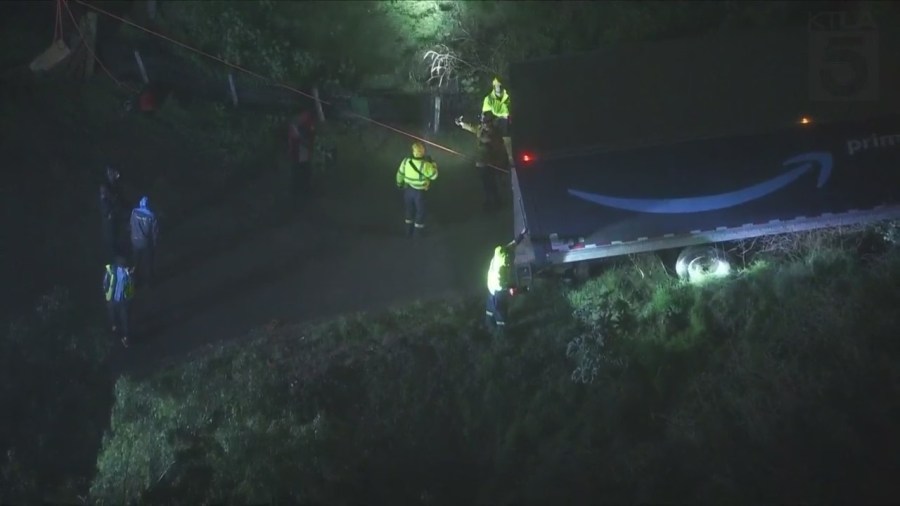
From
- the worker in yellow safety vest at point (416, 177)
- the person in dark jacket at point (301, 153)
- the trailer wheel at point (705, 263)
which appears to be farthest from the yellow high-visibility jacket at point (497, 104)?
the trailer wheel at point (705, 263)

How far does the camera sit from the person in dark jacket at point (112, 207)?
13711 mm

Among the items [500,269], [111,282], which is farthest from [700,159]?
[111,282]

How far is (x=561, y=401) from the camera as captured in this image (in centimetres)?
1227

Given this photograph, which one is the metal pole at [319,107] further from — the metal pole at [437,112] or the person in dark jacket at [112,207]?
the person in dark jacket at [112,207]

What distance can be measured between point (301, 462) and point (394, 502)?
1.15m

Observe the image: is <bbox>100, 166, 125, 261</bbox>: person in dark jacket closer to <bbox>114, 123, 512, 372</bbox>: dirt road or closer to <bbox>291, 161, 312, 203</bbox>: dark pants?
<bbox>114, 123, 512, 372</bbox>: dirt road

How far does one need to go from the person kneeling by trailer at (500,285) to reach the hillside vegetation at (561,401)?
0.26m

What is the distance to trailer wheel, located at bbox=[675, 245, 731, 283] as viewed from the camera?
518 inches

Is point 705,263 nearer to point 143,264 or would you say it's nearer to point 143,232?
point 143,232

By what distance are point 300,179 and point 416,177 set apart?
2.89 m

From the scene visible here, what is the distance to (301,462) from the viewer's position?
11.6m

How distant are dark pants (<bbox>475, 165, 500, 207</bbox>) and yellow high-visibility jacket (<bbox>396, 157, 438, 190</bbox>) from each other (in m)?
1.19

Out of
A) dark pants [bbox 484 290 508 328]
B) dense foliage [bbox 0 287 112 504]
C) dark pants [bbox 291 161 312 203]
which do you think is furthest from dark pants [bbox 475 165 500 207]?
dense foliage [bbox 0 287 112 504]

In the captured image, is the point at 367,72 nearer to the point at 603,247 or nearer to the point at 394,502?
the point at 603,247
